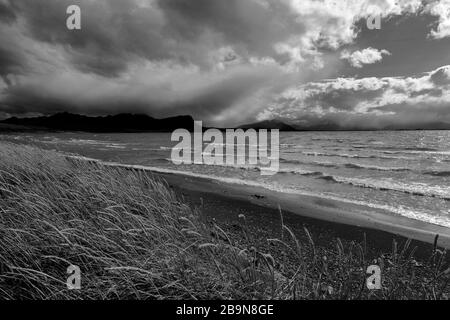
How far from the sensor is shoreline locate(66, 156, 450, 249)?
806 centimetres

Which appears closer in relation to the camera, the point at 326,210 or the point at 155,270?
→ the point at 155,270

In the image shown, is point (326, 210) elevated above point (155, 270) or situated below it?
below

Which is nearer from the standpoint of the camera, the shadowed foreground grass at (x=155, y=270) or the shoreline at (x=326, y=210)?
the shadowed foreground grass at (x=155, y=270)

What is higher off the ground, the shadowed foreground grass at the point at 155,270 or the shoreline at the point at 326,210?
the shadowed foreground grass at the point at 155,270

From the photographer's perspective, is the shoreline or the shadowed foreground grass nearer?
the shadowed foreground grass

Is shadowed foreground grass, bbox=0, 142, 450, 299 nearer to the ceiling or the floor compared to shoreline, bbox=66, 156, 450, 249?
nearer to the ceiling

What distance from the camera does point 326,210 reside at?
33.2 feet

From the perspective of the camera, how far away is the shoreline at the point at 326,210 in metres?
8.06

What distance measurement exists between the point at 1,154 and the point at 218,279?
35.3ft
